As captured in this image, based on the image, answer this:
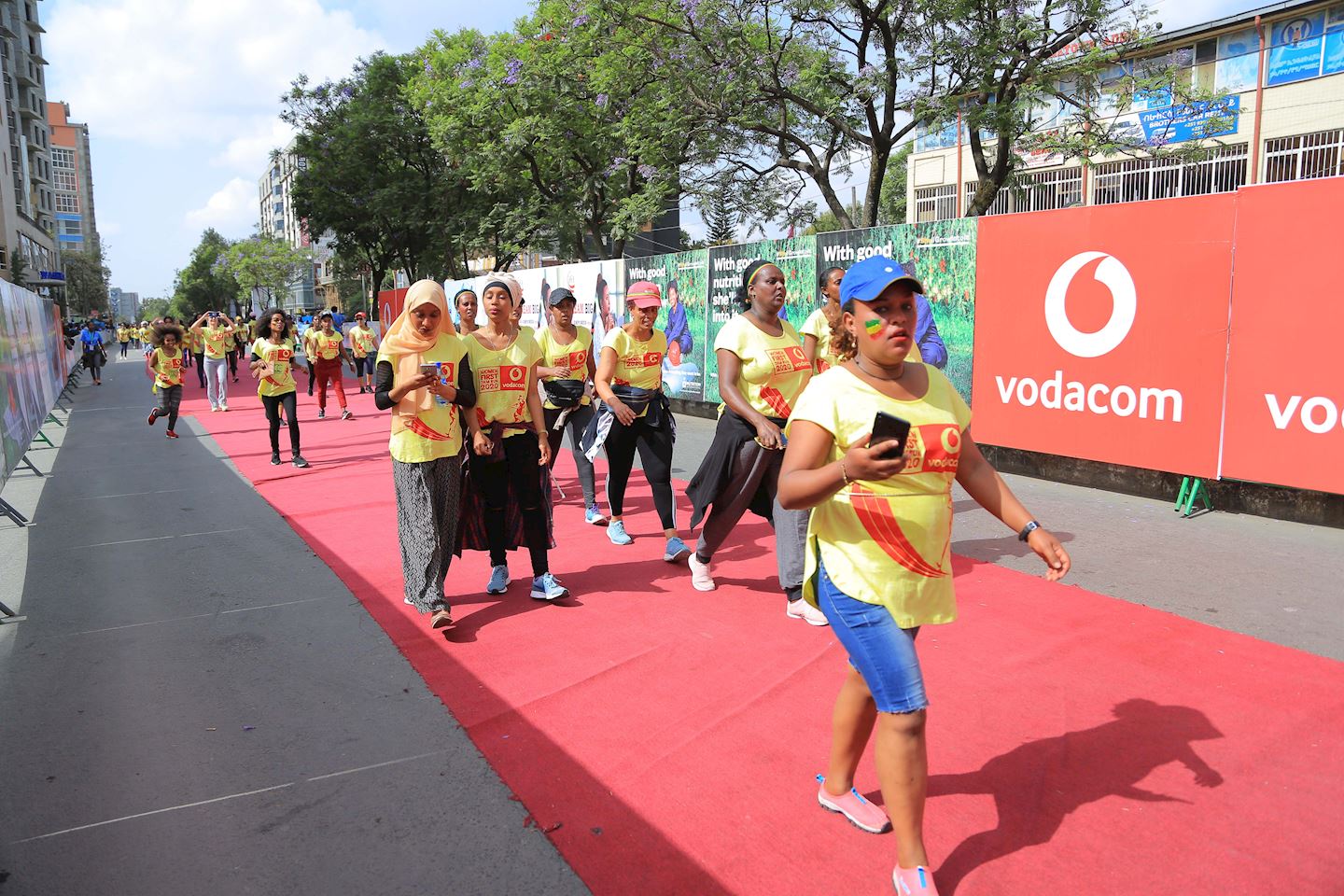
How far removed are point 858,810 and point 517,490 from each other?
9.86ft

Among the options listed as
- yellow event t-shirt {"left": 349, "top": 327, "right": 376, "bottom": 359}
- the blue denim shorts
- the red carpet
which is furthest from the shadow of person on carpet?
yellow event t-shirt {"left": 349, "top": 327, "right": 376, "bottom": 359}

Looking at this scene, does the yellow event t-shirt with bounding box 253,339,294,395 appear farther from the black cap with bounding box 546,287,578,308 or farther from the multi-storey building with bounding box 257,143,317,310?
the multi-storey building with bounding box 257,143,317,310

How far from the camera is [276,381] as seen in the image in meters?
11.2

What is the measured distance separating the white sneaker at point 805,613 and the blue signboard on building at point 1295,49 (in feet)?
89.9

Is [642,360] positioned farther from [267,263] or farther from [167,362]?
[267,263]

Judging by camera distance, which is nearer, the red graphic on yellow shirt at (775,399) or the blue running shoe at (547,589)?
the red graphic on yellow shirt at (775,399)

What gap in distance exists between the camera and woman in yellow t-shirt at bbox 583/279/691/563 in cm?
650

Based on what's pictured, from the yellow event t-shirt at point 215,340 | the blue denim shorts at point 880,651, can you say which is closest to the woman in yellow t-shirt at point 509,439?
the blue denim shorts at point 880,651

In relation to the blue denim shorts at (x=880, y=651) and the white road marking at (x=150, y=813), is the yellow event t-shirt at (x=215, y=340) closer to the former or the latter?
the white road marking at (x=150, y=813)

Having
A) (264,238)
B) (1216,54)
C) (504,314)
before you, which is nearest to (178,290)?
(264,238)

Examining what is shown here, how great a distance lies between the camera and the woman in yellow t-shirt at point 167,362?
13.4 meters

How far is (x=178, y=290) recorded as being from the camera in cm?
15812

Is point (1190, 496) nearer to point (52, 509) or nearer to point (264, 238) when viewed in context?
point (52, 509)

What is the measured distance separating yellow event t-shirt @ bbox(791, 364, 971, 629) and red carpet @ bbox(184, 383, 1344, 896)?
859 millimetres
